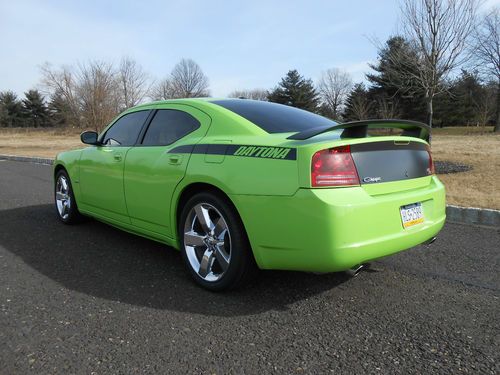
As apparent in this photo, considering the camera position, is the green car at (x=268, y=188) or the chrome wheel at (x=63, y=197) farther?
the chrome wheel at (x=63, y=197)

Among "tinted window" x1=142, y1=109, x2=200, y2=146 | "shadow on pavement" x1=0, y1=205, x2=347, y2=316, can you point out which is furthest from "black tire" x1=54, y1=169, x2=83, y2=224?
"tinted window" x1=142, y1=109, x2=200, y2=146

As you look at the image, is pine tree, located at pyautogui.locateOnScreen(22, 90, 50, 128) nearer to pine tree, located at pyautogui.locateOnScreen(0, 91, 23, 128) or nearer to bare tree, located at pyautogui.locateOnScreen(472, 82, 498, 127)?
pine tree, located at pyautogui.locateOnScreen(0, 91, 23, 128)

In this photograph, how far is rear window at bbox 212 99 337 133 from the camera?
333 cm

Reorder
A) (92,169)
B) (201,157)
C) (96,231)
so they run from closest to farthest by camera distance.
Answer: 1. (201,157)
2. (92,169)
3. (96,231)

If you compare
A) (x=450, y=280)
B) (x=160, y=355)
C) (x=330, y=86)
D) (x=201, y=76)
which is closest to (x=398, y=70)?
(x=450, y=280)

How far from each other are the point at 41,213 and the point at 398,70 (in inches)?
419

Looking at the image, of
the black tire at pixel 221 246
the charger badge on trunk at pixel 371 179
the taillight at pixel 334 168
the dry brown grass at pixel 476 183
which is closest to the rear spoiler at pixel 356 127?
the taillight at pixel 334 168

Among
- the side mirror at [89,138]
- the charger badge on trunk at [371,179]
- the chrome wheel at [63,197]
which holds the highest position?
the side mirror at [89,138]

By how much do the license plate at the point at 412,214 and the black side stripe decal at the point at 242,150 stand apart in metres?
0.88

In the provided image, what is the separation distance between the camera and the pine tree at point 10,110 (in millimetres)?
72250

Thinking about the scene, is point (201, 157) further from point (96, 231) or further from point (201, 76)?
point (201, 76)

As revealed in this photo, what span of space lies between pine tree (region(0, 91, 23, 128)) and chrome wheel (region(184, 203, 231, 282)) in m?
80.0

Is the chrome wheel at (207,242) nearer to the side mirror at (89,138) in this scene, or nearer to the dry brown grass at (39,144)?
the side mirror at (89,138)

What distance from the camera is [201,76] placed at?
77250mm
